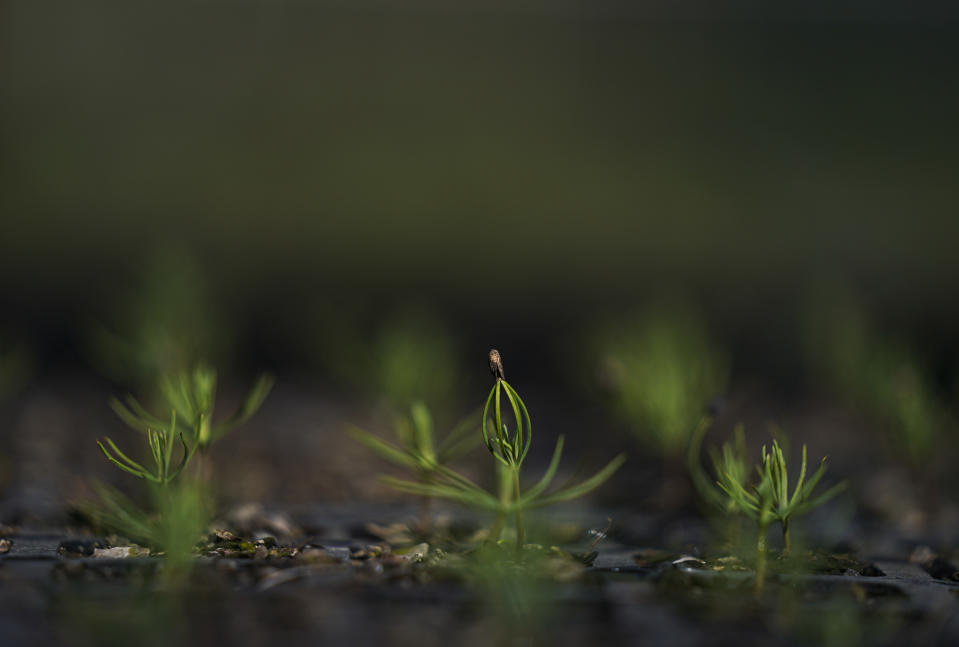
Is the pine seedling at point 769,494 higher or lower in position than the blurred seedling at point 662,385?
lower

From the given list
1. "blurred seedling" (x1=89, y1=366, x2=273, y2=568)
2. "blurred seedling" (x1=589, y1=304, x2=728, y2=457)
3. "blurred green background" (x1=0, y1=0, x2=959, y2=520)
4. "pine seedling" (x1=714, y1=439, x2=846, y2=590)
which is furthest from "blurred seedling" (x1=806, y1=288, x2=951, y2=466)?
"blurred seedling" (x1=89, y1=366, x2=273, y2=568)

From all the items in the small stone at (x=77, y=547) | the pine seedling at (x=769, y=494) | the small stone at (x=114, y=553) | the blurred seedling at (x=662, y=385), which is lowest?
Result: the small stone at (x=77, y=547)

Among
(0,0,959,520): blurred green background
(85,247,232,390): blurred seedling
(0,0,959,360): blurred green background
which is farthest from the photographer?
(0,0,959,360): blurred green background

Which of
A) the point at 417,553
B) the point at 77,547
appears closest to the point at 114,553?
the point at 77,547

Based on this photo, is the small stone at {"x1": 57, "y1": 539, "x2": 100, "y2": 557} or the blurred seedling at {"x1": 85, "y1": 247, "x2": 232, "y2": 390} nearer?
the small stone at {"x1": 57, "y1": 539, "x2": 100, "y2": 557}

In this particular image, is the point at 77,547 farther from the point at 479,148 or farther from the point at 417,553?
the point at 479,148

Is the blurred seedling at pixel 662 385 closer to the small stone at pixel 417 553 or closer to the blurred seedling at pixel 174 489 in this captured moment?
the small stone at pixel 417 553

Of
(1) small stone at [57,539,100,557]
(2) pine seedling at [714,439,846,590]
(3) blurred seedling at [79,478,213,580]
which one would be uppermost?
(2) pine seedling at [714,439,846,590]

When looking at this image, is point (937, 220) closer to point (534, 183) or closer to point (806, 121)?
point (806, 121)

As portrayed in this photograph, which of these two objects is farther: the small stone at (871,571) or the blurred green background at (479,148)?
the blurred green background at (479,148)

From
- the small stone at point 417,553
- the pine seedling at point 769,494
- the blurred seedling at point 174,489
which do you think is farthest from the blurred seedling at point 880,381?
the blurred seedling at point 174,489

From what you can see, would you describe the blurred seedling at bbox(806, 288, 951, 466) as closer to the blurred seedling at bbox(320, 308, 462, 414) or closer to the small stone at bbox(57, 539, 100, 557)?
the blurred seedling at bbox(320, 308, 462, 414)
